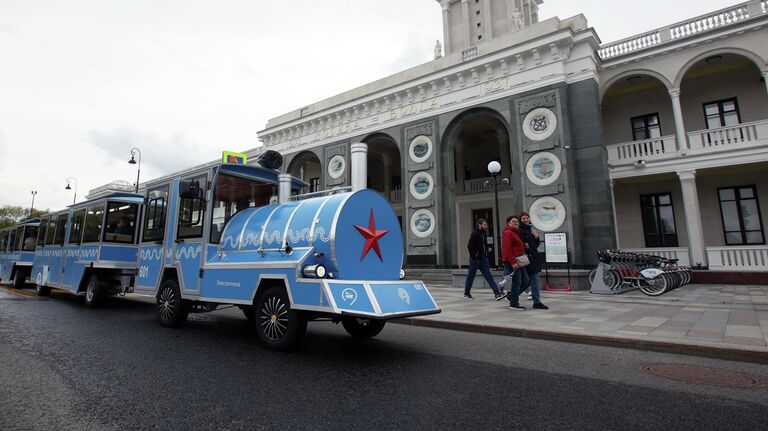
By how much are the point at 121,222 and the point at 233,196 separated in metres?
5.49

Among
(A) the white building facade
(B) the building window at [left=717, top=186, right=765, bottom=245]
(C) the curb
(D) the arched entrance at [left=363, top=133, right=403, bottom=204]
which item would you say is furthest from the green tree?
(B) the building window at [left=717, top=186, right=765, bottom=245]

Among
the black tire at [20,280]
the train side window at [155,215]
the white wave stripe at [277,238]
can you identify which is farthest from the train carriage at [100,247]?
the black tire at [20,280]

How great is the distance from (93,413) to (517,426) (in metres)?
3.21

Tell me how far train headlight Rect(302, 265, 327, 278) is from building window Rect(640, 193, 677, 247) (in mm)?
19227

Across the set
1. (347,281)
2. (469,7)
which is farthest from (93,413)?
(469,7)

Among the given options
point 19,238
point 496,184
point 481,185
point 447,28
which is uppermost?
point 447,28

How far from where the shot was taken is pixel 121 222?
1035 cm

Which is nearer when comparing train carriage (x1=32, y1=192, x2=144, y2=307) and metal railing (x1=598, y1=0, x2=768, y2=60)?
train carriage (x1=32, y1=192, x2=144, y2=307)

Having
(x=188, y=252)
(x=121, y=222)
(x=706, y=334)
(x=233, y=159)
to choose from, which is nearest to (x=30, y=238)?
(x=121, y=222)

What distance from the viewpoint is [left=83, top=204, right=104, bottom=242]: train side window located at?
10.2 metres

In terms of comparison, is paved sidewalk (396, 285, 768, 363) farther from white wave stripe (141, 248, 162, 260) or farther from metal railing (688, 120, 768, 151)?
metal railing (688, 120, 768, 151)

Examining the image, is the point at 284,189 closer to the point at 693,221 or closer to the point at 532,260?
the point at 532,260

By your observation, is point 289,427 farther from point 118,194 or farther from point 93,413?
point 118,194

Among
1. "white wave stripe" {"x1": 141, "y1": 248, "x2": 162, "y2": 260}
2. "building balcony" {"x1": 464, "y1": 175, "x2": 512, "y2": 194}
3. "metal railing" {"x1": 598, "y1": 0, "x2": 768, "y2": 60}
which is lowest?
"white wave stripe" {"x1": 141, "y1": 248, "x2": 162, "y2": 260}
